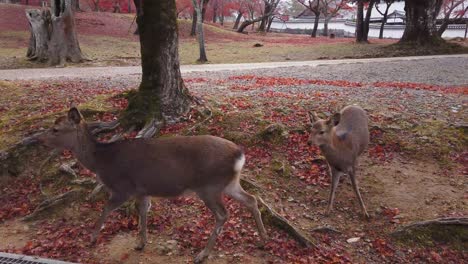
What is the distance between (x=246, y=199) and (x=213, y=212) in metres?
0.40

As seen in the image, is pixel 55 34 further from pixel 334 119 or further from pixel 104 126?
pixel 334 119

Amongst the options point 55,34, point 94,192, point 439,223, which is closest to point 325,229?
point 439,223

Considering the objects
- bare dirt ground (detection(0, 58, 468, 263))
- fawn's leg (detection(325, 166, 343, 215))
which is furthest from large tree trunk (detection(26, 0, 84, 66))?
fawn's leg (detection(325, 166, 343, 215))

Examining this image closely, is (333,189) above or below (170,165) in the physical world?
below

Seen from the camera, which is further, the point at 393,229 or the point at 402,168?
the point at 402,168

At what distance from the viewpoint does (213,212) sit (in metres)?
4.36

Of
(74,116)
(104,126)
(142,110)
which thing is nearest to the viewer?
(74,116)

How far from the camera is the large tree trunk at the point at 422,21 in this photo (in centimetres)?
2442

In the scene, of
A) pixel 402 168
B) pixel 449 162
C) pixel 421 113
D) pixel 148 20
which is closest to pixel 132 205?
pixel 148 20

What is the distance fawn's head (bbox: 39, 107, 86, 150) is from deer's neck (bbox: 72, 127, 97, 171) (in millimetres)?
24

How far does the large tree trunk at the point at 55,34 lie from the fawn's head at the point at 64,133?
14626 millimetres

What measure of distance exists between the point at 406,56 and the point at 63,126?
70.7 ft

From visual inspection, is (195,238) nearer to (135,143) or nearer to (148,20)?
(135,143)

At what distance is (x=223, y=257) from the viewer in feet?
15.0
